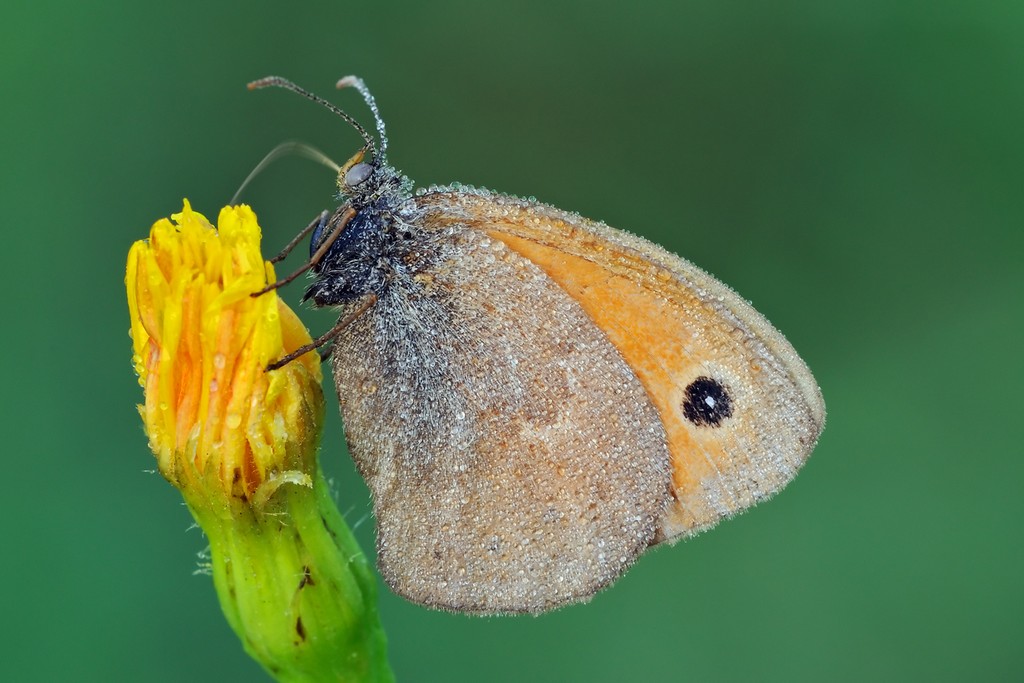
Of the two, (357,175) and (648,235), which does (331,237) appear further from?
(648,235)

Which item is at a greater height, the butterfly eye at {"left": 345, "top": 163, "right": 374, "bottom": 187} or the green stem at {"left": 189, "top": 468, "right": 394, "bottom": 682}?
the butterfly eye at {"left": 345, "top": 163, "right": 374, "bottom": 187}

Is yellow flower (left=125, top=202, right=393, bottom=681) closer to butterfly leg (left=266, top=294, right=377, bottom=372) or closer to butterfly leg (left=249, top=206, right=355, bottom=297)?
butterfly leg (left=266, top=294, right=377, bottom=372)

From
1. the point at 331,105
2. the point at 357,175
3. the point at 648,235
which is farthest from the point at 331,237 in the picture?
the point at 648,235

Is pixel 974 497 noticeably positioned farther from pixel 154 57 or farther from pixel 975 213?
pixel 154 57

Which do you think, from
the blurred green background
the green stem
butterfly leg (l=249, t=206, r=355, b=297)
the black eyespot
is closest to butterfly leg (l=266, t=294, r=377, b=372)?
butterfly leg (l=249, t=206, r=355, b=297)

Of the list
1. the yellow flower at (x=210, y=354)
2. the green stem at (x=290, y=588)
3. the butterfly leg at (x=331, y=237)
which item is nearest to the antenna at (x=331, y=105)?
the butterfly leg at (x=331, y=237)

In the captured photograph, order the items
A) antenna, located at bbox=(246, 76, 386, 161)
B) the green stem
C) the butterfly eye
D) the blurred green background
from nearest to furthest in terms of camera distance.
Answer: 1. the green stem
2. antenna, located at bbox=(246, 76, 386, 161)
3. the butterfly eye
4. the blurred green background

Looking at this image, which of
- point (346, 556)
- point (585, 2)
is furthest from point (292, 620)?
point (585, 2)
